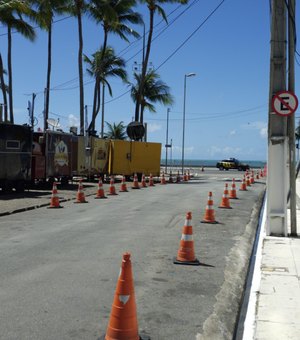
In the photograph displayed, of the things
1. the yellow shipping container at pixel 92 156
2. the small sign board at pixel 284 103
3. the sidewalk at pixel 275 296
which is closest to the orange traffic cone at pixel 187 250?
the sidewalk at pixel 275 296

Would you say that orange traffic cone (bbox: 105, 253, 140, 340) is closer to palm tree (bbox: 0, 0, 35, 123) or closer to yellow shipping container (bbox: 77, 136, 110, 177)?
yellow shipping container (bbox: 77, 136, 110, 177)

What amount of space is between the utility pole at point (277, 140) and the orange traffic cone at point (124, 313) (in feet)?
22.9

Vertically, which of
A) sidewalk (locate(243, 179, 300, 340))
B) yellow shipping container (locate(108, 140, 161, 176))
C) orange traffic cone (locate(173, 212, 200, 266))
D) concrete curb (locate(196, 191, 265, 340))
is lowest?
concrete curb (locate(196, 191, 265, 340))

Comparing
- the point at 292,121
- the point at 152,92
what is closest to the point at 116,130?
the point at 152,92

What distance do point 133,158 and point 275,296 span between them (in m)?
27.8

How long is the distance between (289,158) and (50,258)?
19.7 feet

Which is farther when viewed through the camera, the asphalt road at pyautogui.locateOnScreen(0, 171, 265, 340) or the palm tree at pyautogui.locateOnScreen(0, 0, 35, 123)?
the palm tree at pyautogui.locateOnScreen(0, 0, 35, 123)

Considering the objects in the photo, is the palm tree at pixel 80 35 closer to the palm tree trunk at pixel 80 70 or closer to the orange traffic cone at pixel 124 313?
the palm tree trunk at pixel 80 70

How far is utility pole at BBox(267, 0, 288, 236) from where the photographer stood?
11.1 meters

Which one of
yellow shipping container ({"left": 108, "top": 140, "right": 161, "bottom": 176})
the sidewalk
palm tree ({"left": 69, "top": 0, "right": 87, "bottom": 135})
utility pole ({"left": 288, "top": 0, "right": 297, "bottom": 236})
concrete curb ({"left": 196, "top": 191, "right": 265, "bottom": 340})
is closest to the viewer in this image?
the sidewalk

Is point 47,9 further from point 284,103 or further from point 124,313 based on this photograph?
point 124,313

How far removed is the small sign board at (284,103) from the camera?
10.9 metres

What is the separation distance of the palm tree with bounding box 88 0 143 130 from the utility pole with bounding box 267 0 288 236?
26.9m

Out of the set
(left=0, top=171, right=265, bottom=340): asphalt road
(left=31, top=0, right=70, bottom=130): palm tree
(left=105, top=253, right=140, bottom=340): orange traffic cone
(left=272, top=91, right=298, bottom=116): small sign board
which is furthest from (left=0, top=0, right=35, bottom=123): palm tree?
(left=105, top=253, right=140, bottom=340): orange traffic cone
